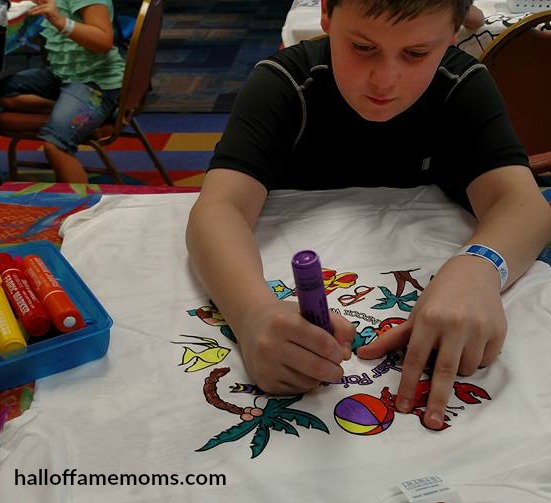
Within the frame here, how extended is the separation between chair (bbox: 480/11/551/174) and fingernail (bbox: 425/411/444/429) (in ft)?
3.20

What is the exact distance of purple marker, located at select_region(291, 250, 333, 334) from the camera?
1.62ft

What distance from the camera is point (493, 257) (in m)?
0.73

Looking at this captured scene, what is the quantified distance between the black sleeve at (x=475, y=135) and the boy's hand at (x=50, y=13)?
1.56 m

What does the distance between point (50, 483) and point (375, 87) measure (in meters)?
0.55

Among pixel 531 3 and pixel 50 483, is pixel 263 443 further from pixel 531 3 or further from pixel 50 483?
pixel 531 3

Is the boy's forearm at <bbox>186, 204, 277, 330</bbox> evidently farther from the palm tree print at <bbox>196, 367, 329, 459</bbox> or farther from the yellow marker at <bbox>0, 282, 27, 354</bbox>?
the yellow marker at <bbox>0, 282, 27, 354</bbox>

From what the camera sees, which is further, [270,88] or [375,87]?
[270,88]

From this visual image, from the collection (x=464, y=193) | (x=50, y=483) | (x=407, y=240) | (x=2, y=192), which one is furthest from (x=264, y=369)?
(x=2, y=192)

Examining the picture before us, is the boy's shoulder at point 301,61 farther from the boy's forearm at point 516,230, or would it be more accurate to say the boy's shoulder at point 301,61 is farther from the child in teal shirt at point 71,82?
the child in teal shirt at point 71,82

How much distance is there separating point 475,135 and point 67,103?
1.60 meters

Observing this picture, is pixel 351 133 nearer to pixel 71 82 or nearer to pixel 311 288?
pixel 311 288

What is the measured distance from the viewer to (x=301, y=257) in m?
0.50

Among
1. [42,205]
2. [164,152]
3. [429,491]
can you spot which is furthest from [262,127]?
[164,152]

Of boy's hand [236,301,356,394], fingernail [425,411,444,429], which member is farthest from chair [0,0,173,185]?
fingernail [425,411,444,429]
